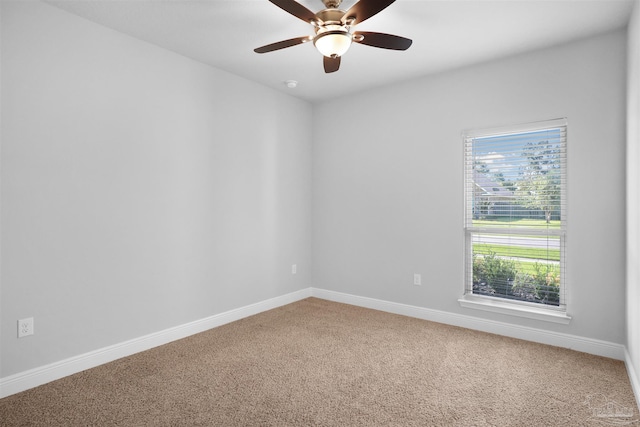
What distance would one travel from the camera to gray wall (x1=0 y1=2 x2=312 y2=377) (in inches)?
93.2

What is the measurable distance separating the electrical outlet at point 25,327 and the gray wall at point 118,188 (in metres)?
0.03

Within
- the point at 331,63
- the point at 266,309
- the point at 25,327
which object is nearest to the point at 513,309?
the point at 266,309

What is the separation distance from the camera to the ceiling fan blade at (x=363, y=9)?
198 centimetres

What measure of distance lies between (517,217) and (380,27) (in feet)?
6.75

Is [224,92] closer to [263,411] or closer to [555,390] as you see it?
[263,411]

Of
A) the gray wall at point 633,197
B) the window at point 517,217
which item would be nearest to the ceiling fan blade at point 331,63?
the window at point 517,217

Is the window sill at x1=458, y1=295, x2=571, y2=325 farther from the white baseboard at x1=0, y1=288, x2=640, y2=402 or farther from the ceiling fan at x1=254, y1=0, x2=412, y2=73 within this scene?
the ceiling fan at x1=254, y1=0, x2=412, y2=73

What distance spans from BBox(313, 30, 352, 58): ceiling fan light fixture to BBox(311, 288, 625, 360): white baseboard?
2.74 metres

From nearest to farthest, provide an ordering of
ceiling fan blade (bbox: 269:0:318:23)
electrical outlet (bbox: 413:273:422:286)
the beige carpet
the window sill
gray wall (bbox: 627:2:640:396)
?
ceiling fan blade (bbox: 269:0:318:23) → the beige carpet → gray wall (bbox: 627:2:640:396) → the window sill → electrical outlet (bbox: 413:273:422:286)

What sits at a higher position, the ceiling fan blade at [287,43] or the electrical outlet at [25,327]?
the ceiling fan blade at [287,43]

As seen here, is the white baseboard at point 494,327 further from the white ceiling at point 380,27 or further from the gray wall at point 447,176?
the white ceiling at point 380,27

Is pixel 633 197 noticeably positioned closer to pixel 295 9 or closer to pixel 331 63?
pixel 331 63

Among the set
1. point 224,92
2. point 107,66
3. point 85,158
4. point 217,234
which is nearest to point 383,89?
point 224,92

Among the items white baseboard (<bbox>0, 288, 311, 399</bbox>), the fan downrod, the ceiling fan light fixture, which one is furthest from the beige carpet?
the fan downrod
